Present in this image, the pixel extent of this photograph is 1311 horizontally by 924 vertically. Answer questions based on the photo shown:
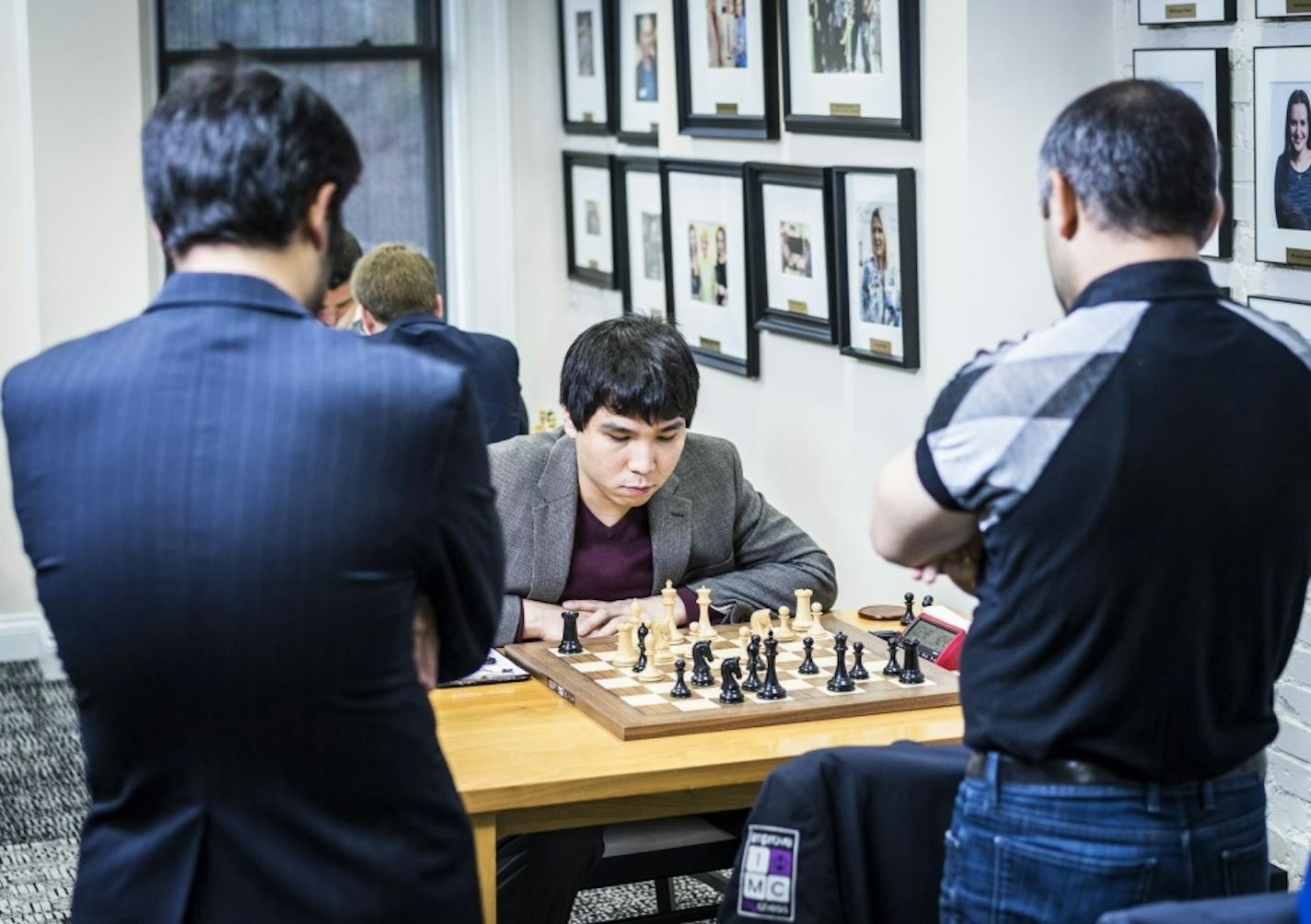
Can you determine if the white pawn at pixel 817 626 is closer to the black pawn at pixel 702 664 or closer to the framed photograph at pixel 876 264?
the black pawn at pixel 702 664

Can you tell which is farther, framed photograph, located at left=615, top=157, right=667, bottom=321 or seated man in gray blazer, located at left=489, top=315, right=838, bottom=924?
framed photograph, located at left=615, top=157, right=667, bottom=321

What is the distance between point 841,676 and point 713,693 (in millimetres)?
200

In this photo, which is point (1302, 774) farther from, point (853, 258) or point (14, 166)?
point (14, 166)

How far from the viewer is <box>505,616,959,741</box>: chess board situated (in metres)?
2.60

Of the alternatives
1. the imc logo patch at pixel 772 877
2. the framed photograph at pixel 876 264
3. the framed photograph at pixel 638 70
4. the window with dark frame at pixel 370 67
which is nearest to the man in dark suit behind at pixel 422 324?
the framed photograph at pixel 876 264

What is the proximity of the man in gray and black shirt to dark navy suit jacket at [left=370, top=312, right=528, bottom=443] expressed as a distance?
3.25 metres

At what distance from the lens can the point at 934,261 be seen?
13.3 feet

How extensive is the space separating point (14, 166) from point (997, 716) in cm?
500

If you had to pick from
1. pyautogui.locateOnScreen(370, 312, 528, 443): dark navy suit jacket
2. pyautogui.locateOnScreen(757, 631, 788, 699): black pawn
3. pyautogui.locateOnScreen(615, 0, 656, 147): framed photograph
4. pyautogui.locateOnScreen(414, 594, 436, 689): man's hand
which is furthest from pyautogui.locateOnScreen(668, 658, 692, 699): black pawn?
pyautogui.locateOnScreen(615, 0, 656, 147): framed photograph

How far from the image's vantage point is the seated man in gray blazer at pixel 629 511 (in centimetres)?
322

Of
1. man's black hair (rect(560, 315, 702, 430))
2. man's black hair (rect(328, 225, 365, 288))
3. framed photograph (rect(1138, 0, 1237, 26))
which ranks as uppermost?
framed photograph (rect(1138, 0, 1237, 26))

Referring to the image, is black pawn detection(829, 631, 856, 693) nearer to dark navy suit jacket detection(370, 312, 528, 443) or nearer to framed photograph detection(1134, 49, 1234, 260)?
framed photograph detection(1134, 49, 1234, 260)

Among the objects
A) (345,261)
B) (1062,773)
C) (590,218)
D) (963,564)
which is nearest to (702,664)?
(963,564)

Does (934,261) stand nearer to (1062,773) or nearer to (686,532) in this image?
(686,532)
